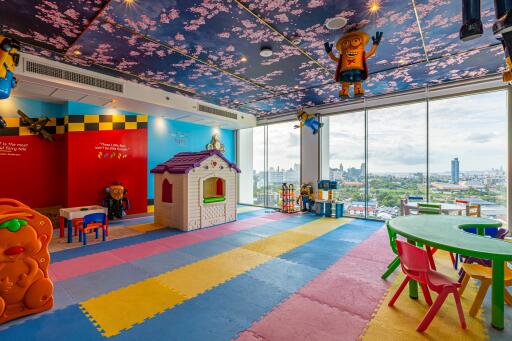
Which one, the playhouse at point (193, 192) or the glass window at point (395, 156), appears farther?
the glass window at point (395, 156)

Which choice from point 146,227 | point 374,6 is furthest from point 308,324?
point 146,227

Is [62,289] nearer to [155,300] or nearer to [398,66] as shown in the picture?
[155,300]

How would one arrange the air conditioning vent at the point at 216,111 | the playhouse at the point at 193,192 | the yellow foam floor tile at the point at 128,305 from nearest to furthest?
the yellow foam floor tile at the point at 128,305 < the playhouse at the point at 193,192 < the air conditioning vent at the point at 216,111

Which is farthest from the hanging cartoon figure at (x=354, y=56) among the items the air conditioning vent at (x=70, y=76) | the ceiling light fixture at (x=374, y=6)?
the air conditioning vent at (x=70, y=76)

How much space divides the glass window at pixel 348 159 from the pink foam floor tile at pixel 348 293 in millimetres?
4654

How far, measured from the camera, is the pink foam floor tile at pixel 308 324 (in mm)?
2174

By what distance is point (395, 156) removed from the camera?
6715 millimetres

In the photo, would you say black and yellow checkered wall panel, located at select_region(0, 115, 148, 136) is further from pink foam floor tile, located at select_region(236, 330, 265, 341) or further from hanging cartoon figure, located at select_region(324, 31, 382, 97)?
pink foam floor tile, located at select_region(236, 330, 265, 341)

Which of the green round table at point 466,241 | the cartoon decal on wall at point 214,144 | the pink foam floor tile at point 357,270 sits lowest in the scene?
the pink foam floor tile at point 357,270

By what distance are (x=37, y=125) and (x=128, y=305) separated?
18.6 feet

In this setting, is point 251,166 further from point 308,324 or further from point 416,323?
point 416,323

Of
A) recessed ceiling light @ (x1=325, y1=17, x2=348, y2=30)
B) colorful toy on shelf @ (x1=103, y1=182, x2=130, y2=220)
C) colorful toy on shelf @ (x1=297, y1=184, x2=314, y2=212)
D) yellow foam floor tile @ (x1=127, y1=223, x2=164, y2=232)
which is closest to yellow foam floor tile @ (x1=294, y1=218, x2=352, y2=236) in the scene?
colorful toy on shelf @ (x1=297, y1=184, x2=314, y2=212)

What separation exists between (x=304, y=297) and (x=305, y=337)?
0.68 m

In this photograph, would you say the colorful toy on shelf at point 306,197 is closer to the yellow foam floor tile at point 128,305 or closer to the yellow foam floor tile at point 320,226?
the yellow foam floor tile at point 320,226
